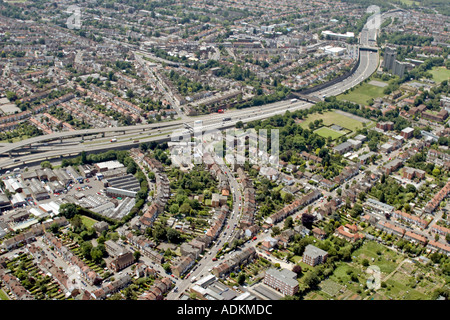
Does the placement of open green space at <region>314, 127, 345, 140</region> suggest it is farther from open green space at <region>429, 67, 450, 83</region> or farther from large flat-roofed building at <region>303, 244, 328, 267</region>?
open green space at <region>429, 67, 450, 83</region>

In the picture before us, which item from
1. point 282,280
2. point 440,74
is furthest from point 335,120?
point 282,280

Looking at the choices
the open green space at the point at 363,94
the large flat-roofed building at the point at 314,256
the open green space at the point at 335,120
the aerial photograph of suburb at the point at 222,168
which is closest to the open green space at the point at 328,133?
the aerial photograph of suburb at the point at 222,168

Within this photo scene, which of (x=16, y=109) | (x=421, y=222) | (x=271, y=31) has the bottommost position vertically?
(x=421, y=222)

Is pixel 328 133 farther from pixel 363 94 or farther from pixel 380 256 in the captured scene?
pixel 380 256

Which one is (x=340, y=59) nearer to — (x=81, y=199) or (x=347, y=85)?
(x=347, y=85)

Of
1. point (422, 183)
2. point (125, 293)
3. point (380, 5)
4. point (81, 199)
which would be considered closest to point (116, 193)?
point (81, 199)

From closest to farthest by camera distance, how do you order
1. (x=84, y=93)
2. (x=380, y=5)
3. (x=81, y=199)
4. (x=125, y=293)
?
(x=125, y=293) < (x=81, y=199) < (x=84, y=93) < (x=380, y=5)
